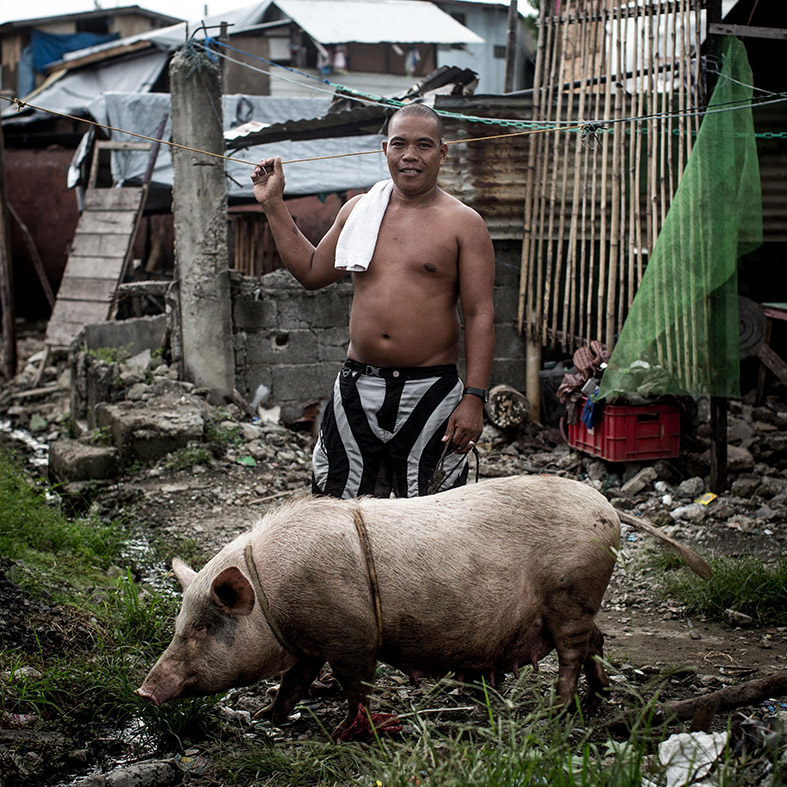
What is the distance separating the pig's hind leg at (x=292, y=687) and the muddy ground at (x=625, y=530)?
0.34 feet

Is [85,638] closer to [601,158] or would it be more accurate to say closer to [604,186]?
[604,186]

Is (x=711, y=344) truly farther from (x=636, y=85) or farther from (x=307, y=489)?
(x=307, y=489)

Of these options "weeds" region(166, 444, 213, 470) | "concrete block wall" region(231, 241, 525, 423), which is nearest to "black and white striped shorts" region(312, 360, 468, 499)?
"weeds" region(166, 444, 213, 470)

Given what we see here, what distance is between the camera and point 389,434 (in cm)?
350

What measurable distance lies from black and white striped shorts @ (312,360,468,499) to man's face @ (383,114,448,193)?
2.42 feet

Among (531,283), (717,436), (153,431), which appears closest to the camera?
(717,436)

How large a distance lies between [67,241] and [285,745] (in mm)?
Result: 14594

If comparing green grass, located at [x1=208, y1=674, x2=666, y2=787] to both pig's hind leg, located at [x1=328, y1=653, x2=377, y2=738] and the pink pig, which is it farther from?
the pink pig

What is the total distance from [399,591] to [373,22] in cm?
1650

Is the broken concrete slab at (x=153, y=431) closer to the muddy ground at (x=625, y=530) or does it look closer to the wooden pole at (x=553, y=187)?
the muddy ground at (x=625, y=530)

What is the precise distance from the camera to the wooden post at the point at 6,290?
11188 millimetres

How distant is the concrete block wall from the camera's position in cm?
773

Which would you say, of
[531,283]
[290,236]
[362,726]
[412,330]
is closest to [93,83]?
[531,283]

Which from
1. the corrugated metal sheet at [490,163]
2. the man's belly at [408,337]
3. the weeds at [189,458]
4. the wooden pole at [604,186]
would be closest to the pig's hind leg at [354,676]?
Result: the man's belly at [408,337]
